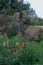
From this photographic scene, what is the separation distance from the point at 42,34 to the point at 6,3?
12.0ft

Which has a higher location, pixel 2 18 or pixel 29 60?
pixel 2 18

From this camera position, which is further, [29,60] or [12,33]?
[12,33]

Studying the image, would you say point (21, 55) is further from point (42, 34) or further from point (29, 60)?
point (42, 34)

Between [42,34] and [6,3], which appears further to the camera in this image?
[6,3]

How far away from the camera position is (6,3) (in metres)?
13.5

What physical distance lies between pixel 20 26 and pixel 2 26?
2.00ft

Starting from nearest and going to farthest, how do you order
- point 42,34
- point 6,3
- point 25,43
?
point 25,43 → point 42,34 → point 6,3

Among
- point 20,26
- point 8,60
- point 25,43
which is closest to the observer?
point 8,60

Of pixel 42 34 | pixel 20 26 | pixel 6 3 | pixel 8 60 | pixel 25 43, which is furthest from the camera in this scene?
pixel 6 3

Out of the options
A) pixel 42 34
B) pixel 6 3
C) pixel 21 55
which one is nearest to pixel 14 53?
pixel 21 55

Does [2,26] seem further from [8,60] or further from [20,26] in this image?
[8,60]

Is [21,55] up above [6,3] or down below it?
below

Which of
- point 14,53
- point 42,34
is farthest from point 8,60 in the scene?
point 42,34

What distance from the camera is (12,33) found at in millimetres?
9133
